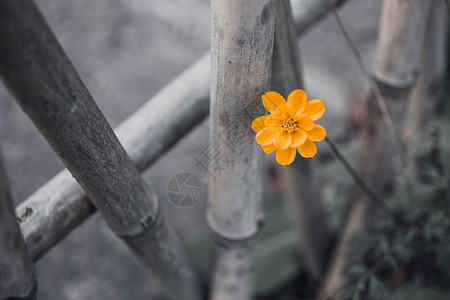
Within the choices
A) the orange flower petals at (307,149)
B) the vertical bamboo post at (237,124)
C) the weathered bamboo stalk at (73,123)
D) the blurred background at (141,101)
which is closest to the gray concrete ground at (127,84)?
the blurred background at (141,101)

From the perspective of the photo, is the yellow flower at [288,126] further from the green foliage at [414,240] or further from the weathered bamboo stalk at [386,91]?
the green foliage at [414,240]

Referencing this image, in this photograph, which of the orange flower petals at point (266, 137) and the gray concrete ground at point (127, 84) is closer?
the orange flower petals at point (266, 137)

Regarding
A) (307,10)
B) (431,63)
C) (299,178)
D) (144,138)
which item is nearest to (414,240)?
(299,178)

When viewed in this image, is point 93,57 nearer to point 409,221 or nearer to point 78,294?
point 78,294

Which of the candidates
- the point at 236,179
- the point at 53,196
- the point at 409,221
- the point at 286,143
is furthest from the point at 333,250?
the point at 53,196

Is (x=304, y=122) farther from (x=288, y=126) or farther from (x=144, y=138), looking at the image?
(x=144, y=138)
